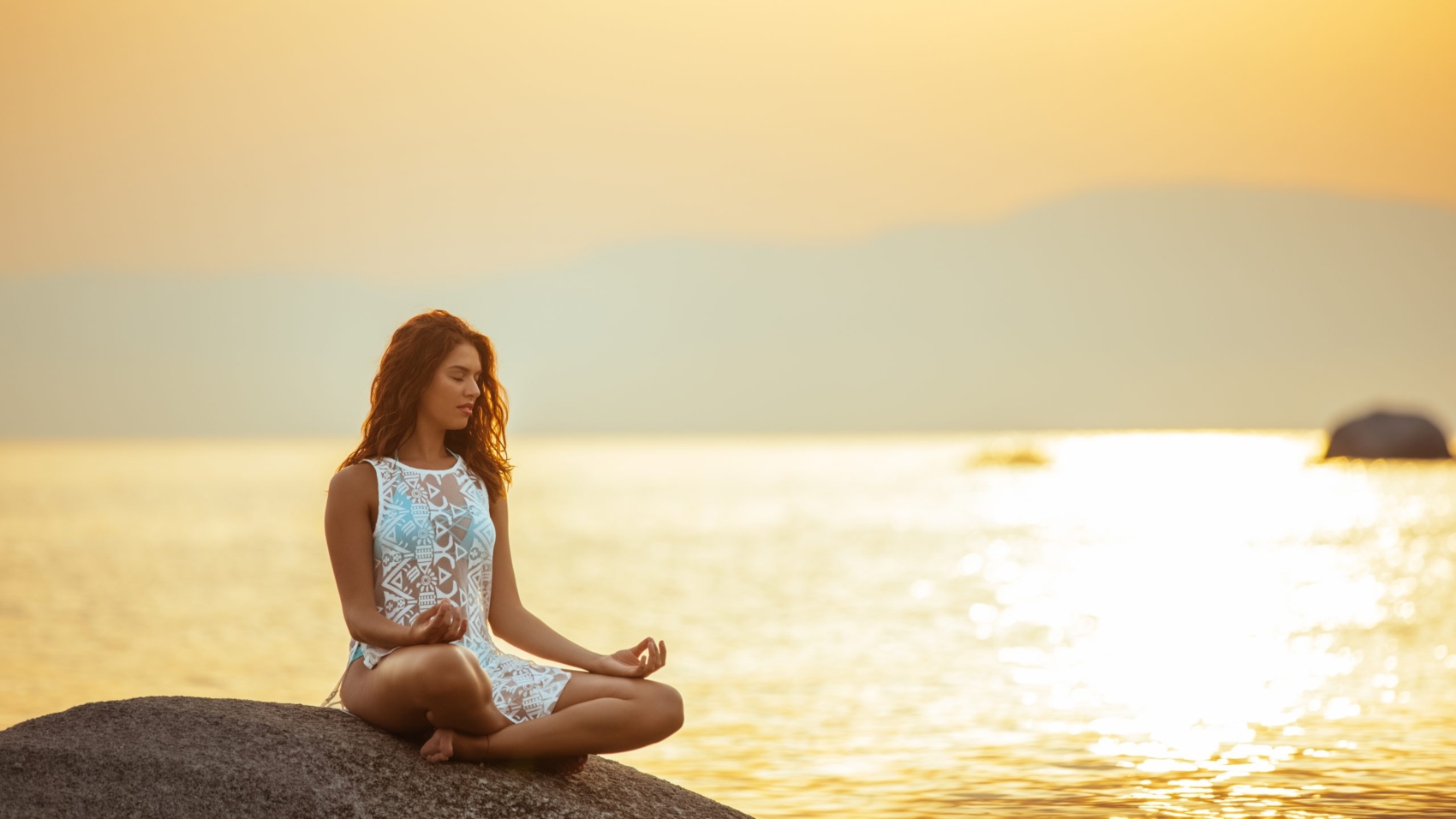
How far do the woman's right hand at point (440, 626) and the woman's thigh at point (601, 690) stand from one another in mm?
574

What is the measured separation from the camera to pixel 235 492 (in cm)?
8319

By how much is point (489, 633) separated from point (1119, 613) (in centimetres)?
2058

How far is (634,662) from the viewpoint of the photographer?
19.2 ft

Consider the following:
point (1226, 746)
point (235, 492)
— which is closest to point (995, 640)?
point (1226, 746)

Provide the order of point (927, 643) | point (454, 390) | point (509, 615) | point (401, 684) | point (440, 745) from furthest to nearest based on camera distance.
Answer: point (927, 643), point (509, 615), point (454, 390), point (440, 745), point (401, 684)

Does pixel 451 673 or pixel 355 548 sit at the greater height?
pixel 355 548

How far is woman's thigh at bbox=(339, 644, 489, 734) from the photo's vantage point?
5.25 meters

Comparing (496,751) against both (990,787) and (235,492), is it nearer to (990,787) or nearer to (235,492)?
(990,787)

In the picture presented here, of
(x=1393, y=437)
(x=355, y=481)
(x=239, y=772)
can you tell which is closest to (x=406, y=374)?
(x=355, y=481)

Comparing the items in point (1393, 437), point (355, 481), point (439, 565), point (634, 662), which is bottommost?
point (634, 662)

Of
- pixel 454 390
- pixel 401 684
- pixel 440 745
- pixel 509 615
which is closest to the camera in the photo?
pixel 401 684

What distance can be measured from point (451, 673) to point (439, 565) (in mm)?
615

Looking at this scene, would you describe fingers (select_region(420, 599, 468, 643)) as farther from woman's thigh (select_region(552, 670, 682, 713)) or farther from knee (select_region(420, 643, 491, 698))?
woman's thigh (select_region(552, 670, 682, 713))

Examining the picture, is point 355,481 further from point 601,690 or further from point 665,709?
point 665,709
